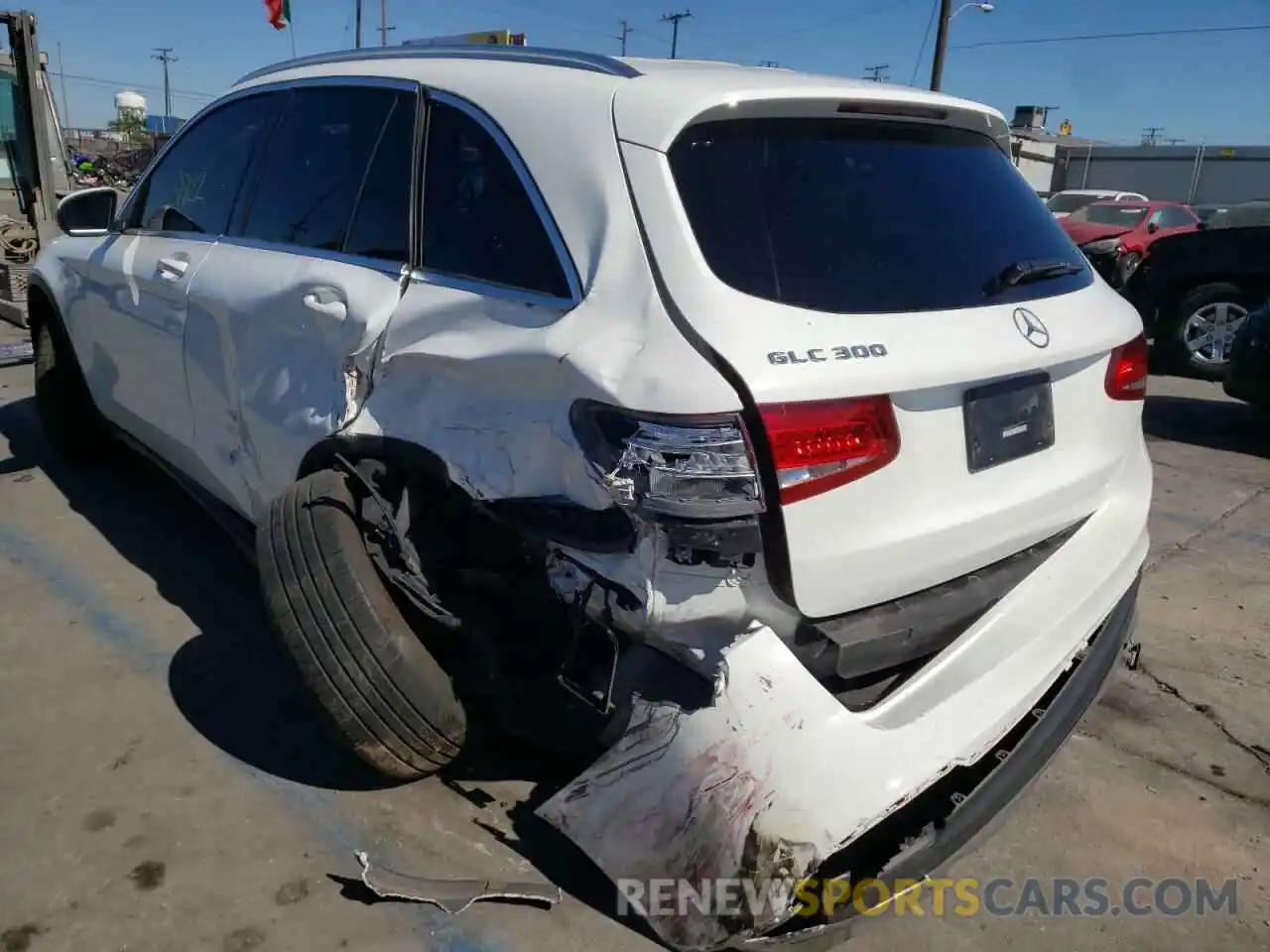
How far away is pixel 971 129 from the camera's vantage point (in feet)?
8.36

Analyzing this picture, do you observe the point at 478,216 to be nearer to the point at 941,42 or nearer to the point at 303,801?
the point at 303,801

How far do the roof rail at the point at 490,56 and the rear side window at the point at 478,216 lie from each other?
203mm

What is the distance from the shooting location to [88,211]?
4.30m

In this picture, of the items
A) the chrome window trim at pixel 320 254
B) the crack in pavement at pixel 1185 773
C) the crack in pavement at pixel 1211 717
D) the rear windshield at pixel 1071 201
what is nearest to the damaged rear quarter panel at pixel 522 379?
the chrome window trim at pixel 320 254

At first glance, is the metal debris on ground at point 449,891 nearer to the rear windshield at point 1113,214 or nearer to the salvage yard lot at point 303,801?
the salvage yard lot at point 303,801

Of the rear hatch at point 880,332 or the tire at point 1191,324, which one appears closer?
the rear hatch at point 880,332

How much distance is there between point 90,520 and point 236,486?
66.7 inches

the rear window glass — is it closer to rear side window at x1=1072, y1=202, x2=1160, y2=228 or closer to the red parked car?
the red parked car

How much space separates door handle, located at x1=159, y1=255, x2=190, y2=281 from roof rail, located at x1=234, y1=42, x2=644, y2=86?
2.51 feet

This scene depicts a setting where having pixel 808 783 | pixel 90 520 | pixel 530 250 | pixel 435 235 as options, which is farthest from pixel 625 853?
pixel 90 520

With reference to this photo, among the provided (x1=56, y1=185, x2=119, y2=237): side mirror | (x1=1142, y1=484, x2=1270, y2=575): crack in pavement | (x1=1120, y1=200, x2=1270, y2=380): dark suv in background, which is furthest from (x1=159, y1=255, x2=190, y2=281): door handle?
(x1=1120, y1=200, x2=1270, y2=380): dark suv in background

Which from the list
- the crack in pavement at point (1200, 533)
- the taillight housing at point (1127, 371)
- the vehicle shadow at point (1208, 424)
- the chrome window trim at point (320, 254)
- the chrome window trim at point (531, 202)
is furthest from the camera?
the vehicle shadow at point (1208, 424)

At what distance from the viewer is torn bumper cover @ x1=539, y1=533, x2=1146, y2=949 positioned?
173cm

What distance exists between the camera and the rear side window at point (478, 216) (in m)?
2.15
